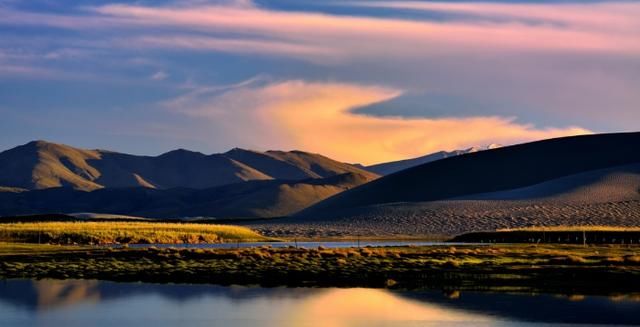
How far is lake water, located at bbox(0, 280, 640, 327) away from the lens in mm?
39719

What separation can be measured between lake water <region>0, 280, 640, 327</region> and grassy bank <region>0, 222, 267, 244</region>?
4138 cm

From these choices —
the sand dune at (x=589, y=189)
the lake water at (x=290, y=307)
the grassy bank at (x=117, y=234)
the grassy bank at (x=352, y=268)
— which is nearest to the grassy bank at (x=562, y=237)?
the grassy bank at (x=117, y=234)

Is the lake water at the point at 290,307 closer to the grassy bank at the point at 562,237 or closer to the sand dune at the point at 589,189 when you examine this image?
the grassy bank at the point at 562,237

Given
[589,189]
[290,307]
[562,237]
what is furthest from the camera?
[589,189]

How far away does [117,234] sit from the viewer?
323 ft

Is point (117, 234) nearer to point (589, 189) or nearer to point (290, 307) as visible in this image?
point (290, 307)

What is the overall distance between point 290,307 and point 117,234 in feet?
187

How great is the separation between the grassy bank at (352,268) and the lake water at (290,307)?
4254mm

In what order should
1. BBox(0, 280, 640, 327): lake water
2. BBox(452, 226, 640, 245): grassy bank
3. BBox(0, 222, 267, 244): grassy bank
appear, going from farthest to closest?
BBox(452, 226, 640, 245): grassy bank → BBox(0, 222, 267, 244): grassy bank → BBox(0, 280, 640, 327): lake water

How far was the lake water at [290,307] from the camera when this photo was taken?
39719mm

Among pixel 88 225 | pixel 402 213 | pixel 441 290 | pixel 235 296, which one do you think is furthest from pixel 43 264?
pixel 402 213

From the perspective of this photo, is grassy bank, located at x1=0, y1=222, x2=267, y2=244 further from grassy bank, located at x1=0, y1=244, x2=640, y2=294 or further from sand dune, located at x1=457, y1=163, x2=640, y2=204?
sand dune, located at x1=457, y1=163, x2=640, y2=204

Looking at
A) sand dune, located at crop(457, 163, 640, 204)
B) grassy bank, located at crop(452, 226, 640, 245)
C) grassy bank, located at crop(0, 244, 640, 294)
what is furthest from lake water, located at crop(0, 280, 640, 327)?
sand dune, located at crop(457, 163, 640, 204)

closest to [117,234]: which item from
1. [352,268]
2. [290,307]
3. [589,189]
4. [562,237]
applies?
[562,237]
